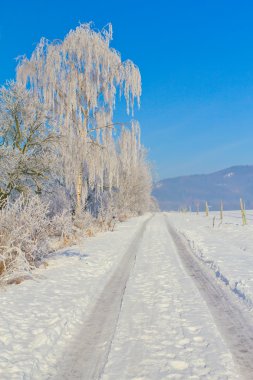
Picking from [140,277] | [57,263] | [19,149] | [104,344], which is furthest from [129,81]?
[104,344]

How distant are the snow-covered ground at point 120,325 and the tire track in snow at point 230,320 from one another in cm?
10

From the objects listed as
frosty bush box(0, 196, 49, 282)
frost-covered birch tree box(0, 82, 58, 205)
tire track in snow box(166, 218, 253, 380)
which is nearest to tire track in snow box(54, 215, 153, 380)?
tire track in snow box(166, 218, 253, 380)

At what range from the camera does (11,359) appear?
12.7 ft

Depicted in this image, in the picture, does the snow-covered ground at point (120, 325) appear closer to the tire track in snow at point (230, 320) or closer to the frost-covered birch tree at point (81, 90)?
the tire track in snow at point (230, 320)

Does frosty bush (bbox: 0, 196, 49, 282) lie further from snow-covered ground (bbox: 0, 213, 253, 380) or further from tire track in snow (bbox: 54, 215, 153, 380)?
tire track in snow (bbox: 54, 215, 153, 380)

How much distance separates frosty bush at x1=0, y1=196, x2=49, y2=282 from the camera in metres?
7.13

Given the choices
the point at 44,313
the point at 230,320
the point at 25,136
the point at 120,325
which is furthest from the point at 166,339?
the point at 25,136

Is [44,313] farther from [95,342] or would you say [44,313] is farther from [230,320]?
[230,320]

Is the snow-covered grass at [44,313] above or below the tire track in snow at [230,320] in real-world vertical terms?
above

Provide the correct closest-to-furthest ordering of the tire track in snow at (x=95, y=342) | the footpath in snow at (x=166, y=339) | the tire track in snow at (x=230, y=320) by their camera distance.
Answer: the footpath in snow at (x=166, y=339) → the tire track in snow at (x=95, y=342) → the tire track in snow at (x=230, y=320)

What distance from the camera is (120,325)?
4.86 m

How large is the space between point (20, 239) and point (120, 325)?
4.12m

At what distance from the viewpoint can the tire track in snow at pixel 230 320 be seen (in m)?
3.69

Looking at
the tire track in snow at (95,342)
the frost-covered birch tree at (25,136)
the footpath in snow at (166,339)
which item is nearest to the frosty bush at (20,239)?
the tire track in snow at (95,342)
